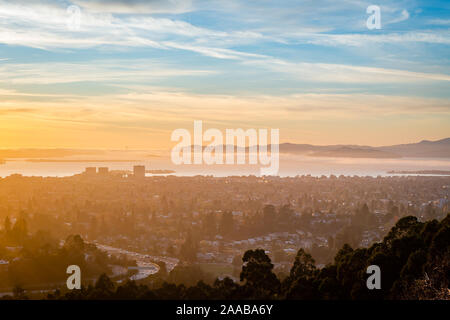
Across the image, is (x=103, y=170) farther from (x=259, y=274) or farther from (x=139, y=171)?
(x=259, y=274)

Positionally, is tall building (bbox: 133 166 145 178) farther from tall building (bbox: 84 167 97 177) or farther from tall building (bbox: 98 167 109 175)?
tall building (bbox: 84 167 97 177)

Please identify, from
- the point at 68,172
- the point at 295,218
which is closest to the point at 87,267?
the point at 295,218

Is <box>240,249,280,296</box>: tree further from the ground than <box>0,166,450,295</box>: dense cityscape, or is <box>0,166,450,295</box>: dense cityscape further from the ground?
<box>240,249,280,296</box>: tree

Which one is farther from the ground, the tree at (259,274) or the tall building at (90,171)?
the tall building at (90,171)

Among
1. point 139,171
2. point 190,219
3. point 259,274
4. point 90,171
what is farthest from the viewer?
point 139,171

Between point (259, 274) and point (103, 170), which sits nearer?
point (259, 274)

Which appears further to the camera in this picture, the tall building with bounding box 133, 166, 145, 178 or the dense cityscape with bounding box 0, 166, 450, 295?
the tall building with bounding box 133, 166, 145, 178

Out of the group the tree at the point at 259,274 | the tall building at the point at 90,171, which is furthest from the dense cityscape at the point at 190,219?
the tree at the point at 259,274

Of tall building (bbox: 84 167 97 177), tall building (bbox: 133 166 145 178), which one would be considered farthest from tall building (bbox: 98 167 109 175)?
tall building (bbox: 133 166 145 178)

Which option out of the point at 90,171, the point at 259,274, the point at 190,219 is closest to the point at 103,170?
the point at 90,171

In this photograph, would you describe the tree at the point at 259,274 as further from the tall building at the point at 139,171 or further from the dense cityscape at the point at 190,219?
the tall building at the point at 139,171

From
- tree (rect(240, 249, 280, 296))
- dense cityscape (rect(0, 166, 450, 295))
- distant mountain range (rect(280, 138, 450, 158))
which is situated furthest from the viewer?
distant mountain range (rect(280, 138, 450, 158))
